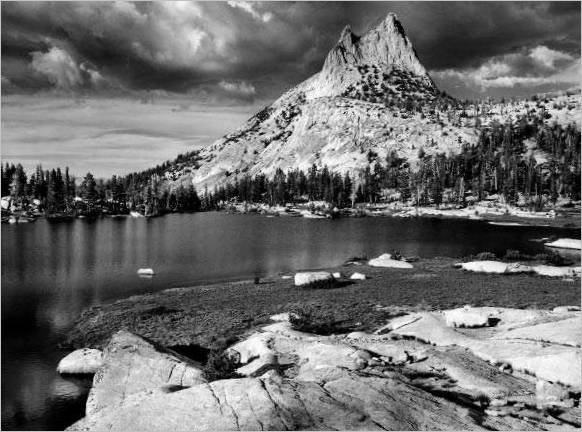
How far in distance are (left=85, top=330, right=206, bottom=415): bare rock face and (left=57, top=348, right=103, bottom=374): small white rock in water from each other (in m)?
5.90

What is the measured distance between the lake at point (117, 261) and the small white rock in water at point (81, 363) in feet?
2.67

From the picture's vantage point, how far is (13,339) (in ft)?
126

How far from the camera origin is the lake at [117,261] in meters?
30.2

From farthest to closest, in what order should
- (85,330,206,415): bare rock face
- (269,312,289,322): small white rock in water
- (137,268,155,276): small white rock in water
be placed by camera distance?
(137,268,155,276): small white rock in water → (269,312,289,322): small white rock in water → (85,330,206,415): bare rock face

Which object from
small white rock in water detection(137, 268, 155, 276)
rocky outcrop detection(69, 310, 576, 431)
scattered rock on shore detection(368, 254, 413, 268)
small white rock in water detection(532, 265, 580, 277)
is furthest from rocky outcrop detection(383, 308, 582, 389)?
small white rock in water detection(137, 268, 155, 276)

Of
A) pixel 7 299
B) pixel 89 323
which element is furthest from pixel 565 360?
pixel 7 299

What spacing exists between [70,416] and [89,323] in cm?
1703

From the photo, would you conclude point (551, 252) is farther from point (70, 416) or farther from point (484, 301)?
point (70, 416)

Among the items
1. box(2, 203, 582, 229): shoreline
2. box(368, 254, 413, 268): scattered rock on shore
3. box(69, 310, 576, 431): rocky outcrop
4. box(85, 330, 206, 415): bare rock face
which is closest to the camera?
box(69, 310, 576, 431): rocky outcrop

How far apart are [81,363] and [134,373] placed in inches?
366

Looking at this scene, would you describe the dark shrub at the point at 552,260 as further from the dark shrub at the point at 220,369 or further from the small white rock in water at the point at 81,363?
the small white rock in water at the point at 81,363

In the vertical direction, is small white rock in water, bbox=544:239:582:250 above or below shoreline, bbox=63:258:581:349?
above

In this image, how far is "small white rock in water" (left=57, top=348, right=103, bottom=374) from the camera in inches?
1236

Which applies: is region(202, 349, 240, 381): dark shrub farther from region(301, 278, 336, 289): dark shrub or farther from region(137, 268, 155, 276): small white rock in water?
region(137, 268, 155, 276): small white rock in water
